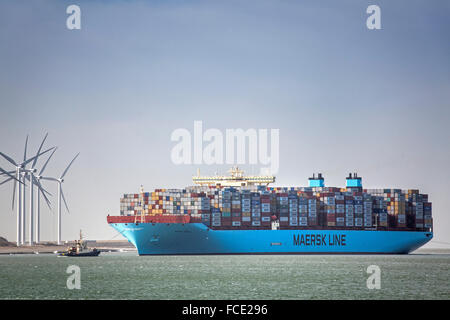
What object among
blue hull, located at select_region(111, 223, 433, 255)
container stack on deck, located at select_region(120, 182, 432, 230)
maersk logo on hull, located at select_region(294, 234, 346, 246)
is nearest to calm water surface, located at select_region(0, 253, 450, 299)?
blue hull, located at select_region(111, 223, 433, 255)

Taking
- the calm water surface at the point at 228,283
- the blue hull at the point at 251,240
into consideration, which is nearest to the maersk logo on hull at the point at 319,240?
the blue hull at the point at 251,240

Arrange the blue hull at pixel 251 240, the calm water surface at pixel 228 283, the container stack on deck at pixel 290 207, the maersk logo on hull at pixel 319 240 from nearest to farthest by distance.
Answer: the calm water surface at pixel 228 283, the blue hull at pixel 251 240, the container stack on deck at pixel 290 207, the maersk logo on hull at pixel 319 240

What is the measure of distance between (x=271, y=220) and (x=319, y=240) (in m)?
8.58

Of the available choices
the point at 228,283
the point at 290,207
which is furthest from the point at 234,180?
the point at 228,283

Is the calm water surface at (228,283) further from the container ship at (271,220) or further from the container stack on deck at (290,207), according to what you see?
the container stack on deck at (290,207)

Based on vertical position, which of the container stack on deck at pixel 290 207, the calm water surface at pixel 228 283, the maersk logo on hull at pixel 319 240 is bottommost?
the calm water surface at pixel 228 283

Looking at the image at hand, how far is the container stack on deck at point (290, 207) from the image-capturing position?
12025 cm

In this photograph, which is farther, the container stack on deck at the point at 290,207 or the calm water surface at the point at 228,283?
the container stack on deck at the point at 290,207

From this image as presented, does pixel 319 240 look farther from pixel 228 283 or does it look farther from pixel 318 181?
pixel 228 283

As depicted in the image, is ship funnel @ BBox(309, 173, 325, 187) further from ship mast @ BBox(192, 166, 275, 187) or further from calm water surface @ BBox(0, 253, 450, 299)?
calm water surface @ BBox(0, 253, 450, 299)

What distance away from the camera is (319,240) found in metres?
124
